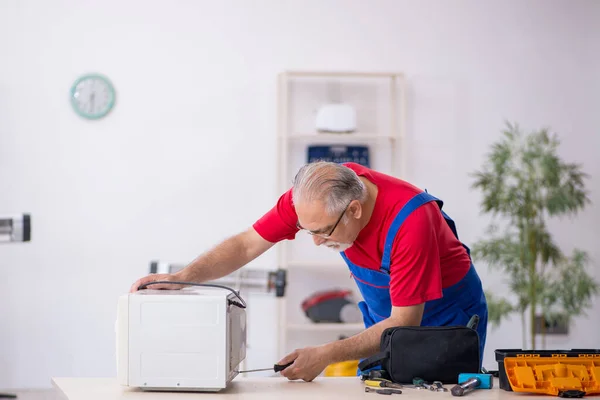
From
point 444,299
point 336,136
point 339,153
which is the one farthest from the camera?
point 339,153

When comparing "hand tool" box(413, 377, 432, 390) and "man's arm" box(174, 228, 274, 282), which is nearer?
"hand tool" box(413, 377, 432, 390)

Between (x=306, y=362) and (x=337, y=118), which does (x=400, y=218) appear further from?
(x=337, y=118)

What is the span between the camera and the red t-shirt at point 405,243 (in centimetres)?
231

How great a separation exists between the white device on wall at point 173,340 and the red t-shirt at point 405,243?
538 millimetres

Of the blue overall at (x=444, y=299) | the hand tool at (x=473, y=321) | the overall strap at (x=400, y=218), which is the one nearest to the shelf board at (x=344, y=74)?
the blue overall at (x=444, y=299)

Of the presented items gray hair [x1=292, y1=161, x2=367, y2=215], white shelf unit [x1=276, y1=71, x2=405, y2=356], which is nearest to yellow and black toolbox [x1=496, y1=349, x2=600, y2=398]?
gray hair [x1=292, y1=161, x2=367, y2=215]

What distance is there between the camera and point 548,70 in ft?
17.7

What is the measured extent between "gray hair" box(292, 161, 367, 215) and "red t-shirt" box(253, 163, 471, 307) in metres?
0.13

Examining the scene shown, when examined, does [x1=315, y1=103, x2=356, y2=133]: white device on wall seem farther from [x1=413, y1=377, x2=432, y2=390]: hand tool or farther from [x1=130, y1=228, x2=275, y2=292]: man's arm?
[x1=413, y1=377, x2=432, y2=390]: hand tool

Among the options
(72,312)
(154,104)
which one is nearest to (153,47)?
(154,104)

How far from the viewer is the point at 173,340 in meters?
2.09

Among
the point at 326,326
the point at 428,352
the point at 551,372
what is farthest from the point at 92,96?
the point at 551,372

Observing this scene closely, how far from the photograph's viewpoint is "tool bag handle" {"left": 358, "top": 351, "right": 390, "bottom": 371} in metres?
2.21

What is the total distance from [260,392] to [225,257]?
2.04 feet
